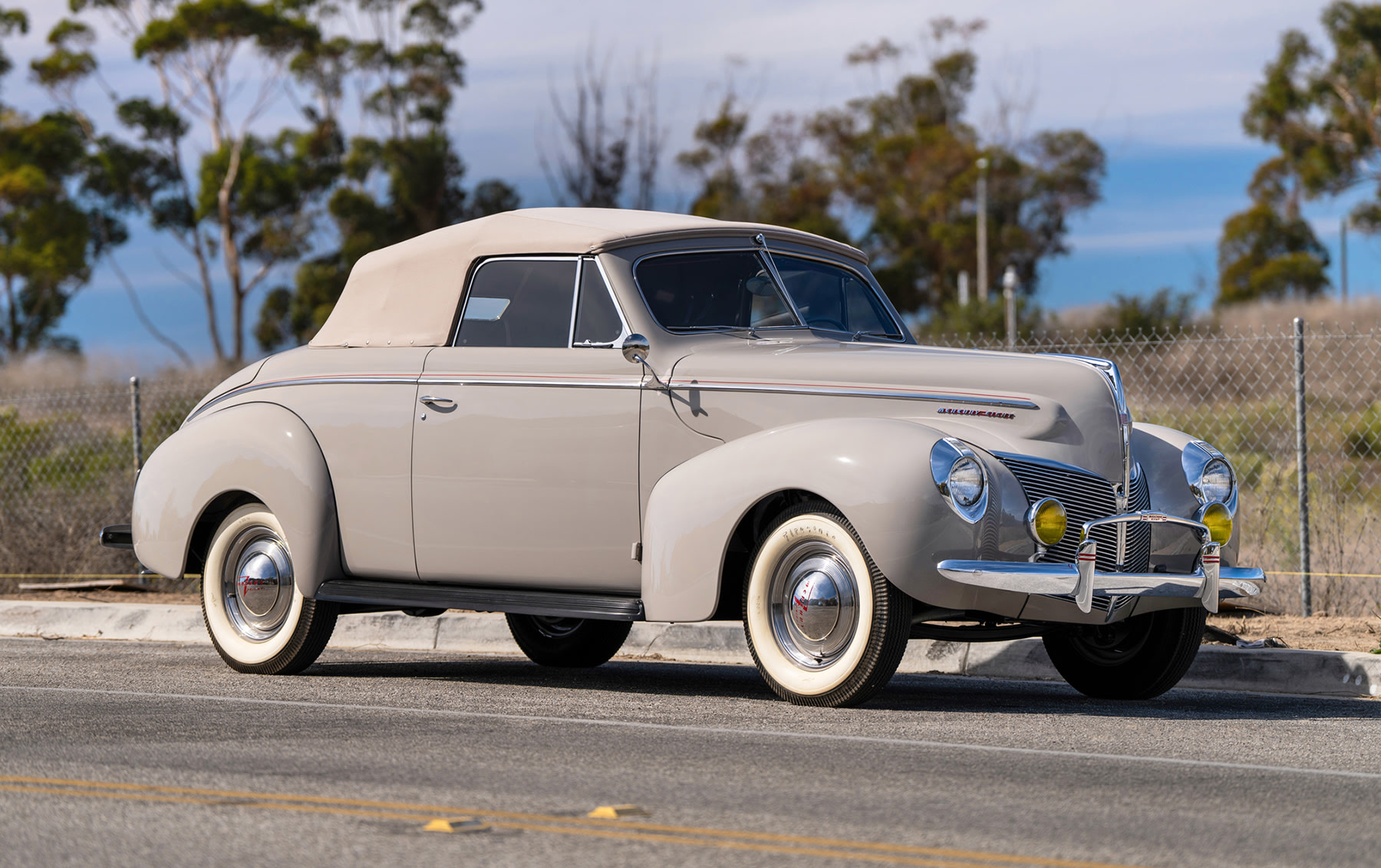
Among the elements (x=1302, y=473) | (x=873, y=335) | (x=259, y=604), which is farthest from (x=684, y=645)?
(x=1302, y=473)

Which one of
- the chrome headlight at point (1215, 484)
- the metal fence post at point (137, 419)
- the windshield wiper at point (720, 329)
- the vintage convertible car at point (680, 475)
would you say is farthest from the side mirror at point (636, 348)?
the metal fence post at point (137, 419)

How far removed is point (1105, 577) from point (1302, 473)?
3517mm

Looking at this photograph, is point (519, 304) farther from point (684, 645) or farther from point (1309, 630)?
point (1309, 630)

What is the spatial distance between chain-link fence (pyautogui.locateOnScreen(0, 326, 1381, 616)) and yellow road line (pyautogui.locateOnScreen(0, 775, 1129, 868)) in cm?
525

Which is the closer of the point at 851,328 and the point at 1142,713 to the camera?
the point at 1142,713

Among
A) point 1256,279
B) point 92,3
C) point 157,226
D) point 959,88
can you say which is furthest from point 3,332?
point 1256,279

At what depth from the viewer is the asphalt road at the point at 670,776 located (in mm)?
4293

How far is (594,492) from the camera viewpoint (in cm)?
744

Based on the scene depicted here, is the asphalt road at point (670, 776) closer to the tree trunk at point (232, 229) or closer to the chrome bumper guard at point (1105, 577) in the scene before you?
the chrome bumper guard at point (1105, 577)

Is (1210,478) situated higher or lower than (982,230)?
lower

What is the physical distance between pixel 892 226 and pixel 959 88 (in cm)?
868

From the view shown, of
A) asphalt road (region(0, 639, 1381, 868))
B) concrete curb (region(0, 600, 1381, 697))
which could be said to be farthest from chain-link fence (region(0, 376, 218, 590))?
asphalt road (region(0, 639, 1381, 868))

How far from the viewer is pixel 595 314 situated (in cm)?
768

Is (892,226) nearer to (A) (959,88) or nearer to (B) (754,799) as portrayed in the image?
(A) (959,88)
